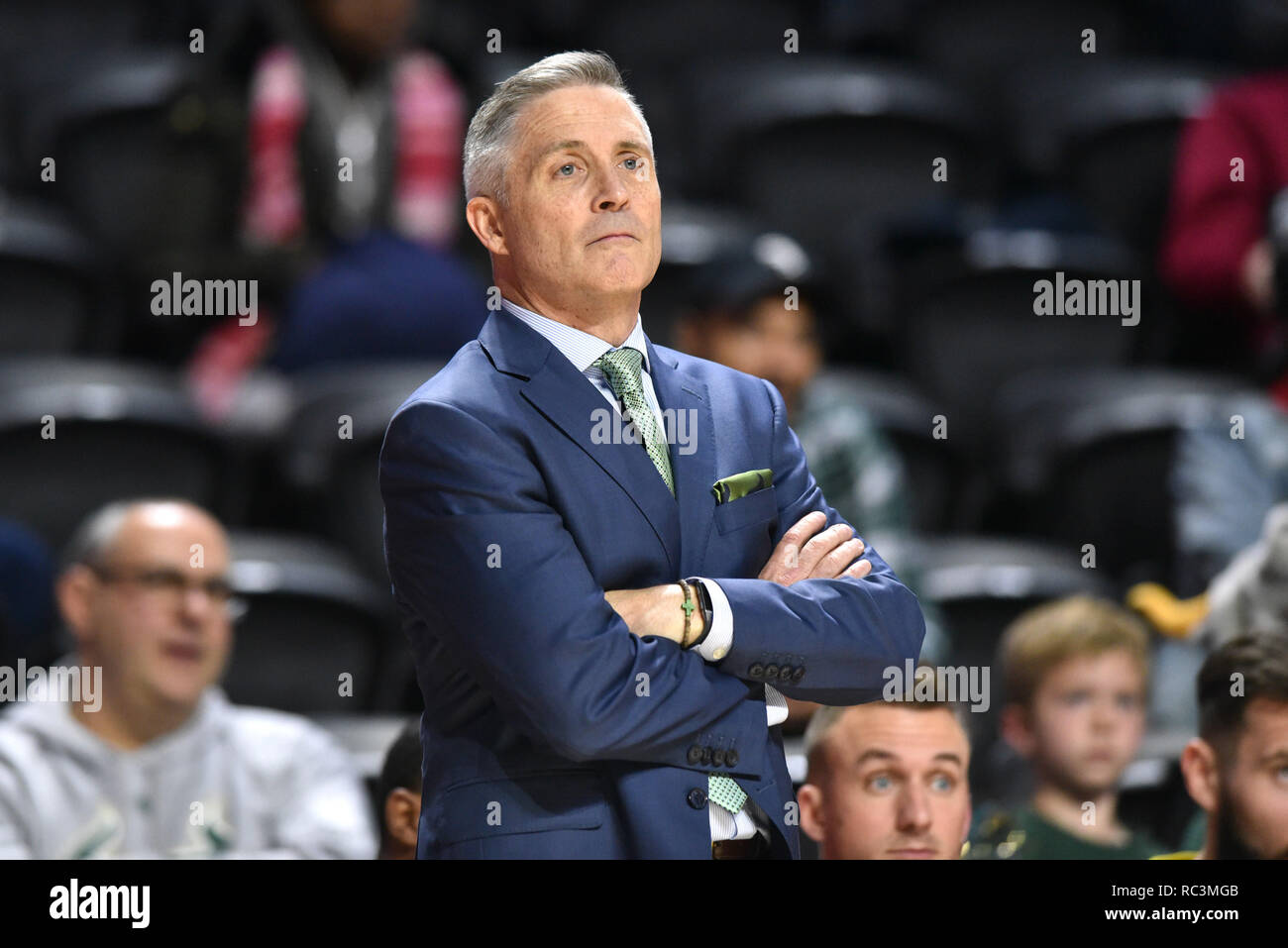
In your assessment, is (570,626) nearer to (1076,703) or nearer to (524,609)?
(524,609)

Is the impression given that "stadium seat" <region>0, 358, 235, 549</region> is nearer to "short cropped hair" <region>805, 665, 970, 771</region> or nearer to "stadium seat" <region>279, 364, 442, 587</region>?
"stadium seat" <region>279, 364, 442, 587</region>

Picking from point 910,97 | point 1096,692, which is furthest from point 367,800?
point 910,97

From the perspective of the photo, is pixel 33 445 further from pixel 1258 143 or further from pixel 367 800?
pixel 1258 143

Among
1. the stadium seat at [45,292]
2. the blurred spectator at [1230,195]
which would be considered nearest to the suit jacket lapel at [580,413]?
the stadium seat at [45,292]

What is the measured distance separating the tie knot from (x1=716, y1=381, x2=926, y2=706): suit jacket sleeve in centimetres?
Answer: 16

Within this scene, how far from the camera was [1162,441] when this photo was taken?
13.6 ft

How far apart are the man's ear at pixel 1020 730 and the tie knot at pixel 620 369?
130cm

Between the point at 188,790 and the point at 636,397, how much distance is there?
1.57 metres

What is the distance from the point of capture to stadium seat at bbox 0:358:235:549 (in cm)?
397

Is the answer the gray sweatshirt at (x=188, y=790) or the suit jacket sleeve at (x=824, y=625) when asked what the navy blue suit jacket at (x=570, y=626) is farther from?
the gray sweatshirt at (x=188, y=790)

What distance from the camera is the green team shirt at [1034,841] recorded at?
2.33 meters

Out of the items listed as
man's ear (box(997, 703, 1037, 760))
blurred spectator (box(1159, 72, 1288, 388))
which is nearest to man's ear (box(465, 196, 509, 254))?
man's ear (box(997, 703, 1037, 760))
